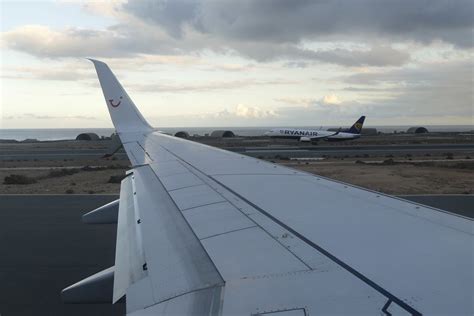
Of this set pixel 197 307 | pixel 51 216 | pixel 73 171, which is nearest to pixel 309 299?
pixel 197 307

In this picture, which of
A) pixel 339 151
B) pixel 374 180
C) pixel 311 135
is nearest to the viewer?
pixel 374 180

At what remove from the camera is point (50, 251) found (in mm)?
7352

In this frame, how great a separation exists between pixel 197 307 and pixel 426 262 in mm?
1121

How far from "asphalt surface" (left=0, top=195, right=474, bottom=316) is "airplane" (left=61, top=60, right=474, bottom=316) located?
240 centimetres

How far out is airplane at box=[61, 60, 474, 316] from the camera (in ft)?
5.32

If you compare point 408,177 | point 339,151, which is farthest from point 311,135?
point 408,177

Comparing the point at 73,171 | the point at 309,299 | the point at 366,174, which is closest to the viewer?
the point at 309,299

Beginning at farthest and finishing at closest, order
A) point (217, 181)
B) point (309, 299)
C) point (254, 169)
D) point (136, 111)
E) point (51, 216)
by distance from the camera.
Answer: point (51, 216) → point (136, 111) → point (254, 169) → point (217, 181) → point (309, 299)

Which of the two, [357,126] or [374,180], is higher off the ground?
[357,126]

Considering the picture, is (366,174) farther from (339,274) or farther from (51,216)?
(339,274)

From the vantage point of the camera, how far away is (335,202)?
3146mm

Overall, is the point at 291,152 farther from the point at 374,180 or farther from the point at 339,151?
the point at 374,180

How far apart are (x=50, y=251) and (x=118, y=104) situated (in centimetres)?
309

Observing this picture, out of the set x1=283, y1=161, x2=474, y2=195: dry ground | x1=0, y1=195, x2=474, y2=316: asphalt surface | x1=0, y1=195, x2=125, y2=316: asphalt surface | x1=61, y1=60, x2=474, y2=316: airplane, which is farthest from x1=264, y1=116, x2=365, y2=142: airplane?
x1=61, y1=60, x2=474, y2=316: airplane
